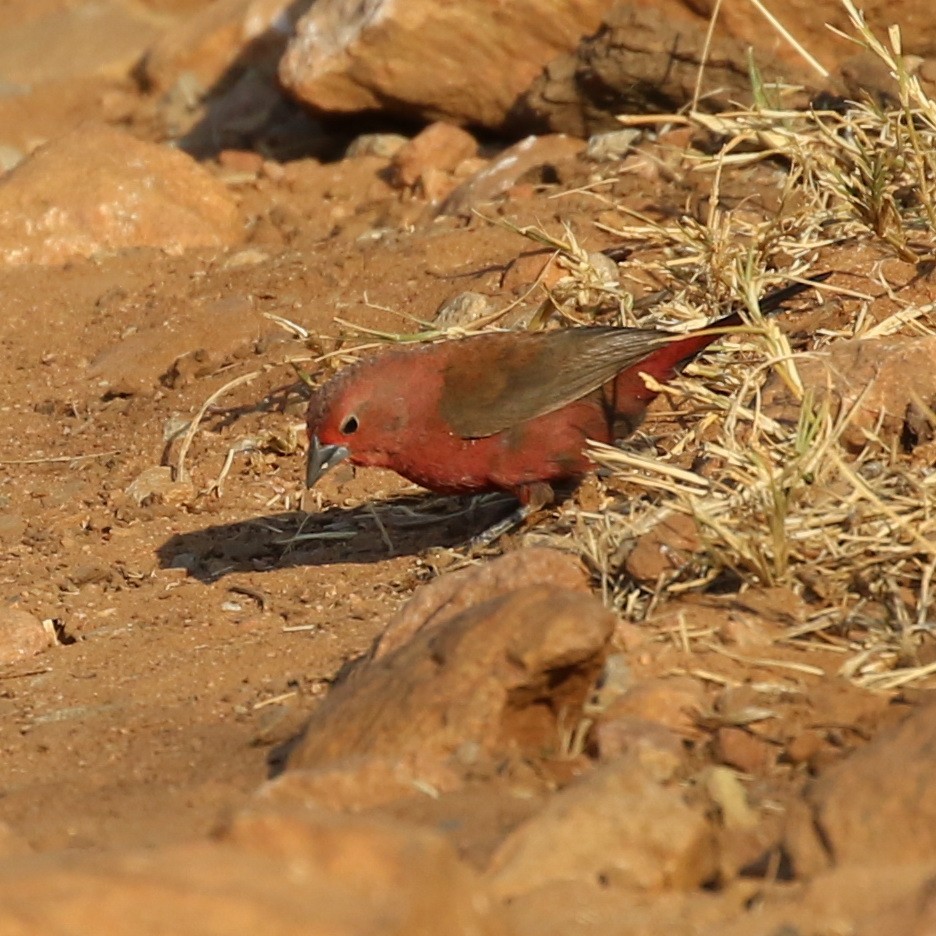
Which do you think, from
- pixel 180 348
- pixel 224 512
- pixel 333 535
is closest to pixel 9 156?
pixel 180 348

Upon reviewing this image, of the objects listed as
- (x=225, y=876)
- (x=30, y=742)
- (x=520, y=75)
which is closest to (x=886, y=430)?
(x=30, y=742)

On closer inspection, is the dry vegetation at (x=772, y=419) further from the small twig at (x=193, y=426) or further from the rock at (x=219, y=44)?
the rock at (x=219, y=44)

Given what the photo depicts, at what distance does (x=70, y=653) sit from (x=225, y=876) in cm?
273

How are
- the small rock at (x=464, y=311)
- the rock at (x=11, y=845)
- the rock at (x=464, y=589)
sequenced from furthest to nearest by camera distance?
the small rock at (x=464, y=311) → the rock at (x=464, y=589) → the rock at (x=11, y=845)

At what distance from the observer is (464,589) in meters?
3.98

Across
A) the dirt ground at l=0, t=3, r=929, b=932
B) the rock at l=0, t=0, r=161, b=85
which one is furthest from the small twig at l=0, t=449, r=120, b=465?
the rock at l=0, t=0, r=161, b=85

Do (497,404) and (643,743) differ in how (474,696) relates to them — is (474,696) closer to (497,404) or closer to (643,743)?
(643,743)

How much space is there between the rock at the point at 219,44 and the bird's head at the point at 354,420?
214 inches

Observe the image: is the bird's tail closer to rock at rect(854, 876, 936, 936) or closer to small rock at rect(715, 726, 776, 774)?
small rock at rect(715, 726, 776, 774)

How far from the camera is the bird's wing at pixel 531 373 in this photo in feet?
17.6

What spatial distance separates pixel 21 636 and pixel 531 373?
66.4 inches

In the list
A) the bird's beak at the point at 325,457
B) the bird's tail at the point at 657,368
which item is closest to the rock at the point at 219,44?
the bird's tail at the point at 657,368

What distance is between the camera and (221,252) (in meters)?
8.20

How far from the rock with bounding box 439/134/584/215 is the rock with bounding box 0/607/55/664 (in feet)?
10.2
